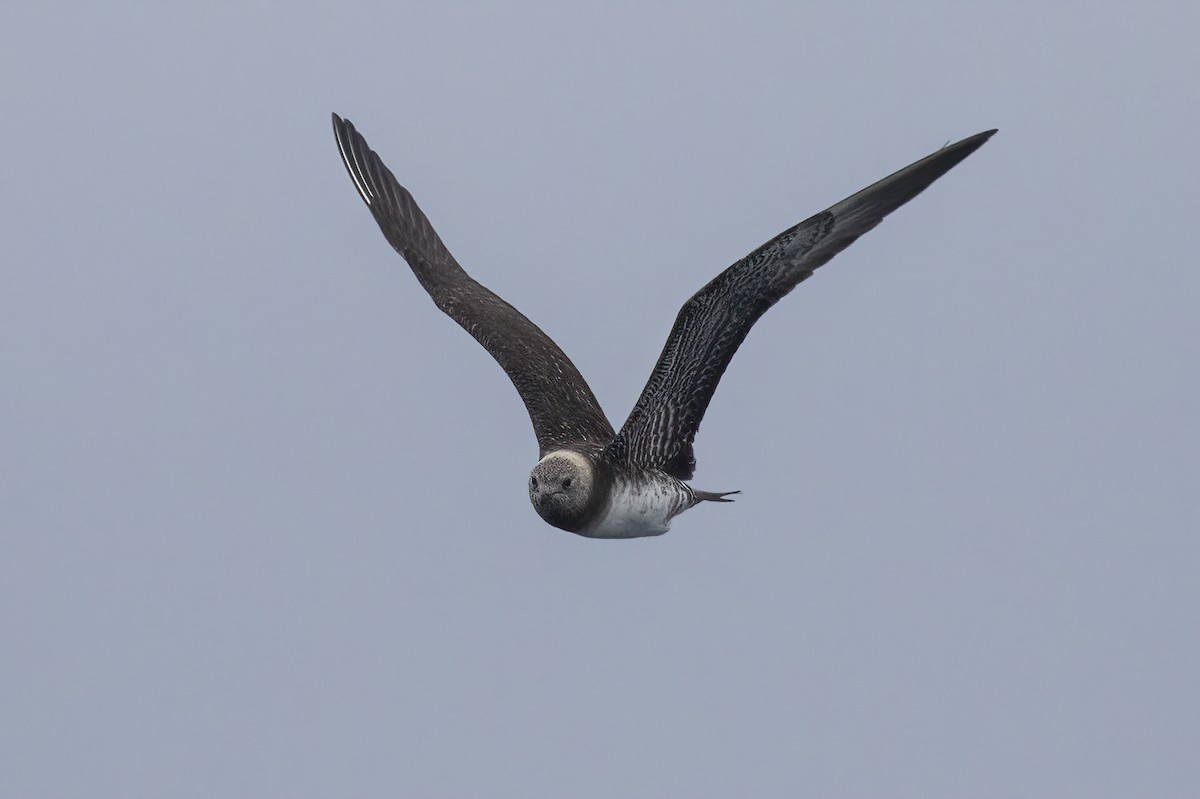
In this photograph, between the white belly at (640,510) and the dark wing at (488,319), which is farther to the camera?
the dark wing at (488,319)

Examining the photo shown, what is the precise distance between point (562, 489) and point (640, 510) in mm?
845

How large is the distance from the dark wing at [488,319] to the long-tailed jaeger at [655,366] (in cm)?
1

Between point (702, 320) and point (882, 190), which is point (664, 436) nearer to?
point (702, 320)

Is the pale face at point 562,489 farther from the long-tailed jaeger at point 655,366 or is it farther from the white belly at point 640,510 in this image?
the white belly at point 640,510

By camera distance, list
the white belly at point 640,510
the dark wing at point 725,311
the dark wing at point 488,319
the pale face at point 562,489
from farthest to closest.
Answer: the dark wing at point 488,319 → the white belly at point 640,510 → the pale face at point 562,489 → the dark wing at point 725,311


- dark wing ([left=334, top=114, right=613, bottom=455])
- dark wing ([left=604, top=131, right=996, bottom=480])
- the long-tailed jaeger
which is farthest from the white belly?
dark wing ([left=334, top=114, right=613, bottom=455])

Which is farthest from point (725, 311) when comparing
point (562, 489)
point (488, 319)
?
point (488, 319)

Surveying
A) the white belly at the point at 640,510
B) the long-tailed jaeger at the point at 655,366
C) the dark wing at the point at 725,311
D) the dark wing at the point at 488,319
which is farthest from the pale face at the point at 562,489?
the dark wing at the point at 488,319

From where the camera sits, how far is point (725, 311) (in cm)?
1181

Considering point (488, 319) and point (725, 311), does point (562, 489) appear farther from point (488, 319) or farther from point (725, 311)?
point (488, 319)

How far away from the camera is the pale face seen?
12.3m

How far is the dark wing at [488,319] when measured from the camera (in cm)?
1388

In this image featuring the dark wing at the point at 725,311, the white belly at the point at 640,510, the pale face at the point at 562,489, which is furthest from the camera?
the white belly at the point at 640,510

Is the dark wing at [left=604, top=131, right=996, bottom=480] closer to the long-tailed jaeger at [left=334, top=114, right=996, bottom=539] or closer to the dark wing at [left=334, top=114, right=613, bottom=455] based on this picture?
the long-tailed jaeger at [left=334, top=114, right=996, bottom=539]
